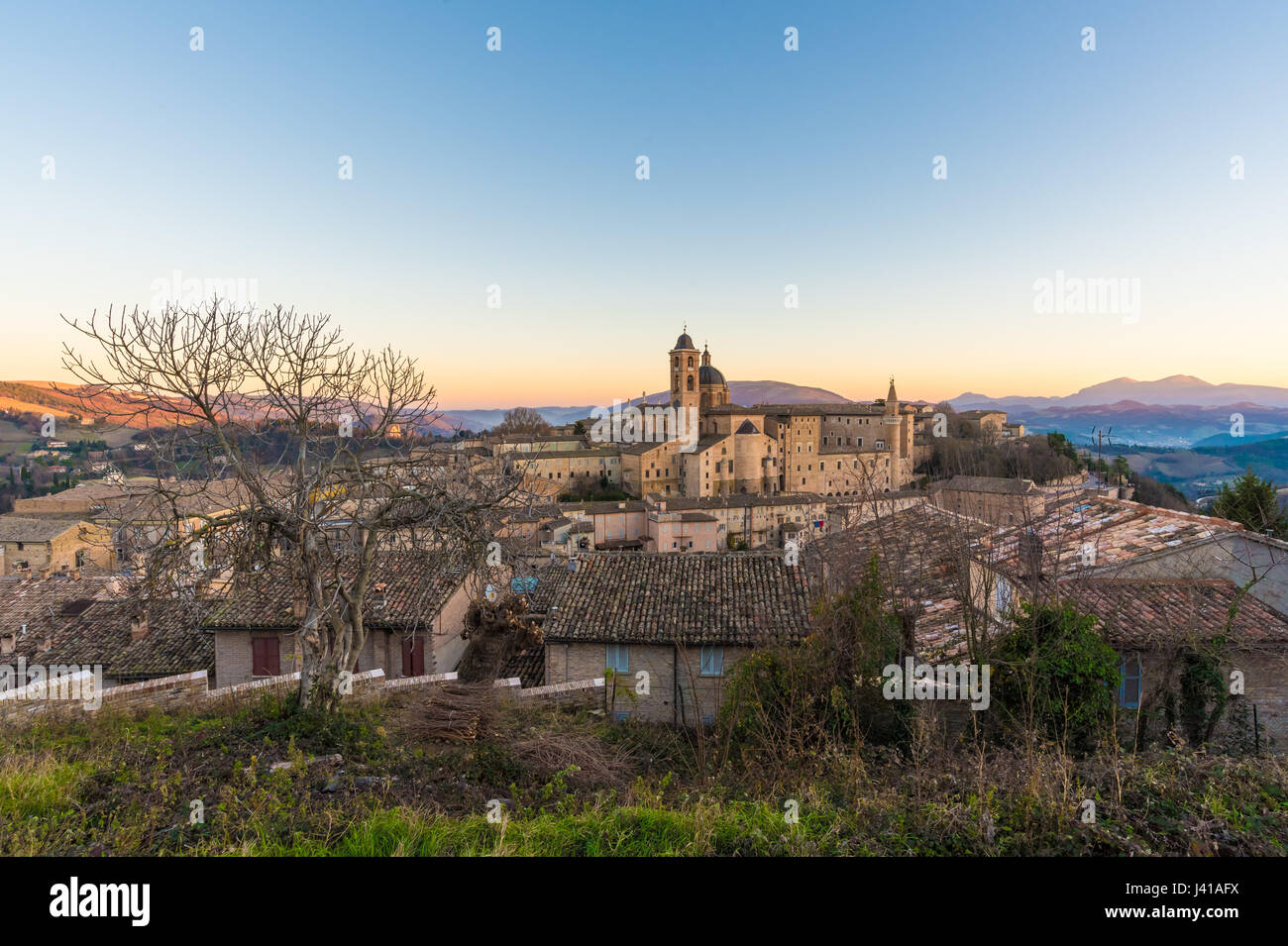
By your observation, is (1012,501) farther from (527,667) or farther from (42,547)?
(42,547)

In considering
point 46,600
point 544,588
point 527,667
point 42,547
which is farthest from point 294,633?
point 42,547

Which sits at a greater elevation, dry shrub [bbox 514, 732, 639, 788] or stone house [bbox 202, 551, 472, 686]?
dry shrub [bbox 514, 732, 639, 788]

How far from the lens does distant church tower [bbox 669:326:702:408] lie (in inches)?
3954

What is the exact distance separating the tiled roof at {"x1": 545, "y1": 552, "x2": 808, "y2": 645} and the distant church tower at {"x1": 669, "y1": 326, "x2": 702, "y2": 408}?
84.1 m

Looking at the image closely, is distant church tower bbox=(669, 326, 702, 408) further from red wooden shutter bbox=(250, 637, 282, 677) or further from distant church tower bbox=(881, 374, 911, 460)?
red wooden shutter bbox=(250, 637, 282, 677)

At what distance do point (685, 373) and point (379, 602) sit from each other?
89.1 meters

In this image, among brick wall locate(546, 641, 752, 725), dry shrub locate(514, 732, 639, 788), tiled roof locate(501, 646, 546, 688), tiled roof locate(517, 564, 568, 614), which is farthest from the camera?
tiled roof locate(517, 564, 568, 614)

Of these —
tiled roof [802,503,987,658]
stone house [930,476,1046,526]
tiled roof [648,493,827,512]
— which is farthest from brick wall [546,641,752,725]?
tiled roof [648,493,827,512]

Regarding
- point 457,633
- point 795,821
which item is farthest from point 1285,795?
point 457,633

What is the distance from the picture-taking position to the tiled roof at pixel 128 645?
1525cm

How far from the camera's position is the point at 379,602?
15.5 meters

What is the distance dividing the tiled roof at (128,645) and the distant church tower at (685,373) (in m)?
86.3

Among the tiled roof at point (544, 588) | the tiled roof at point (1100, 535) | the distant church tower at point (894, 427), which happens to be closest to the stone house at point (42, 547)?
the tiled roof at point (544, 588)
